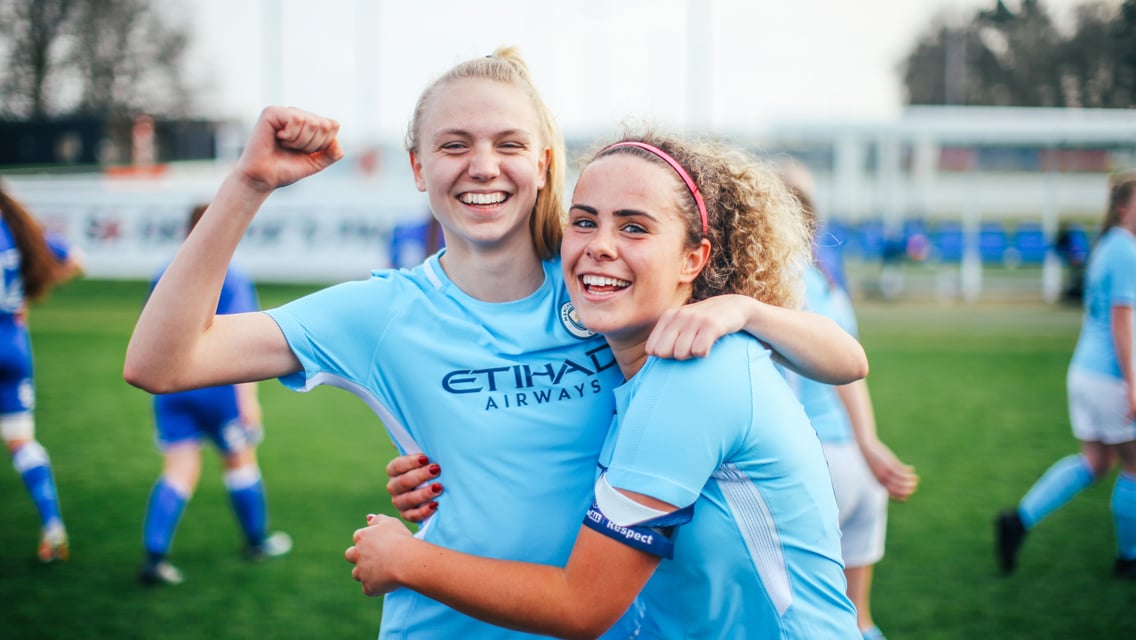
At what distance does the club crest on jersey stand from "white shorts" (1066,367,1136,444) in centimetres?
399

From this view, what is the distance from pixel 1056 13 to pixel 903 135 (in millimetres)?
13329

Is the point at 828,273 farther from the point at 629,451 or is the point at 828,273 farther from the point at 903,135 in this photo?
the point at 903,135

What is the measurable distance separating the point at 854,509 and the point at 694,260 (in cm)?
210

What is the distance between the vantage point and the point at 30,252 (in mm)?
5543

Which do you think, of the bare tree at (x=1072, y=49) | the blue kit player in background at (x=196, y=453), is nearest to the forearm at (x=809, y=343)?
the bare tree at (x=1072, y=49)

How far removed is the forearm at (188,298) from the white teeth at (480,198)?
0.44 metres

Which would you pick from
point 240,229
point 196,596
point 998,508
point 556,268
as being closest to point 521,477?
point 556,268

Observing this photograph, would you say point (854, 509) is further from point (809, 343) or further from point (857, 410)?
point (809, 343)

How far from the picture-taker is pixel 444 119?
199cm

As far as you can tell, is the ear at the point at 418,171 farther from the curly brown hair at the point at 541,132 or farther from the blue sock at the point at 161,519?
the blue sock at the point at 161,519

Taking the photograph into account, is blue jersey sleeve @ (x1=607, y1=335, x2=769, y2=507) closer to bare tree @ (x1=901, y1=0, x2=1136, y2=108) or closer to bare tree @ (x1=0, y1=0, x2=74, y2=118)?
bare tree @ (x1=901, y1=0, x2=1136, y2=108)

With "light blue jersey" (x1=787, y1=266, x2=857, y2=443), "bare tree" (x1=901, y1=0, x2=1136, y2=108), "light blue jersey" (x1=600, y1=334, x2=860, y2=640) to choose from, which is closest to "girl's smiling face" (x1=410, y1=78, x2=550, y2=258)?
"light blue jersey" (x1=600, y1=334, x2=860, y2=640)

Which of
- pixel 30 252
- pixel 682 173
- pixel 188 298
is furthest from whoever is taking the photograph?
pixel 30 252

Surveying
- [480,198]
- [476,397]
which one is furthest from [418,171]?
[476,397]
